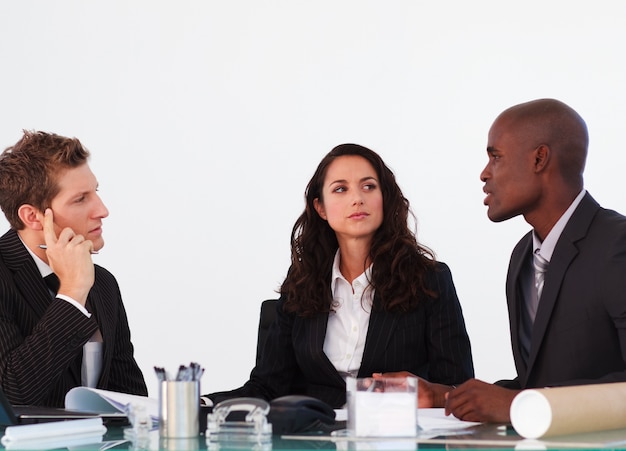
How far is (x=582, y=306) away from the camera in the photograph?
241cm

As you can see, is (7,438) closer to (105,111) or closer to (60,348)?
(60,348)

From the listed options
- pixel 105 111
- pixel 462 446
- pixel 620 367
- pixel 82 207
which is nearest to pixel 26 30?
pixel 105 111

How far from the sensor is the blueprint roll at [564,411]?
62.2 inches

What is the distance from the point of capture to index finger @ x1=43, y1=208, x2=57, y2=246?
265cm

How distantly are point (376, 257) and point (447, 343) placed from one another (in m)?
0.37

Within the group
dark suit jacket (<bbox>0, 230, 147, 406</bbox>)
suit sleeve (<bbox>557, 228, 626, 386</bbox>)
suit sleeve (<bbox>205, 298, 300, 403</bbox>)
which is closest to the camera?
suit sleeve (<bbox>557, 228, 626, 386</bbox>)

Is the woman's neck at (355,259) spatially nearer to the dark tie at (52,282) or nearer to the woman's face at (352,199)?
the woman's face at (352,199)

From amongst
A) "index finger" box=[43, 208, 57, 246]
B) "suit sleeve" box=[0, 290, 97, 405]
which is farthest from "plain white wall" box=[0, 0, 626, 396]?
"suit sleeve" box=[0, 290, 97, 405]

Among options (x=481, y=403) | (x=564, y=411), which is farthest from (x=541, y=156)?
(x=564, y=411)

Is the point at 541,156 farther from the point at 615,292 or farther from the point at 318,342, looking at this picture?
the point at 318,342

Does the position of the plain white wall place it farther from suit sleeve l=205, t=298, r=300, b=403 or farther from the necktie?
the necktie

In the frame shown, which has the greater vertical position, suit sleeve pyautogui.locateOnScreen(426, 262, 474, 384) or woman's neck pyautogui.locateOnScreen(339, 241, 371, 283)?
woman's neck pyautogui.locateOnScreen(339, 241, 371, 283)

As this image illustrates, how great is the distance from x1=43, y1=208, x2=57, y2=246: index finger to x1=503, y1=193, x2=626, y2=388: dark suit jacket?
1340mm

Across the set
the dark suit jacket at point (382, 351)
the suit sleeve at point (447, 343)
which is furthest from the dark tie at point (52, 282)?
the suit sleeve at point (447, 343)
